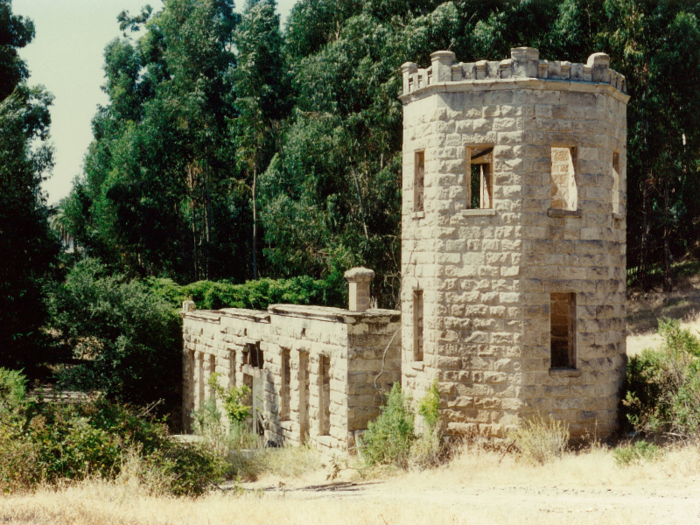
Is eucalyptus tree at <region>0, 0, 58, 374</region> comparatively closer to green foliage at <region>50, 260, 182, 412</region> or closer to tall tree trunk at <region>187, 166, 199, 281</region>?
green foliage at <region>50, 260, 182, 412</region>

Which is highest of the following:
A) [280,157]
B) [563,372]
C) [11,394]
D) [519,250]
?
[280,157]

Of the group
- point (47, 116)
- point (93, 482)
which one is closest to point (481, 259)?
point (93, 482)

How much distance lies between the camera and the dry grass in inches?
374

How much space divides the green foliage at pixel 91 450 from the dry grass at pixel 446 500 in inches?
25.8

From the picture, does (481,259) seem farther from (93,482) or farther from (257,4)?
(257,4)

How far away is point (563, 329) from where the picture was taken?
48.6ft

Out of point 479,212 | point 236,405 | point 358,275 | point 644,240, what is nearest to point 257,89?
point 644,240

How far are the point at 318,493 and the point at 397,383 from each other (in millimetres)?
3433

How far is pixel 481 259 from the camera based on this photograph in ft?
45.8

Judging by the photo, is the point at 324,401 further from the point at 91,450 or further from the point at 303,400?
the point at 91,450

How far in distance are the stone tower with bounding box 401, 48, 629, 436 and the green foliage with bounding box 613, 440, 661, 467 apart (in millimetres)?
1277

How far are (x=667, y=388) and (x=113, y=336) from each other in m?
17.6

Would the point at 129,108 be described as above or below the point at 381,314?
above

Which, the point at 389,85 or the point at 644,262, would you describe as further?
the point at 644,262
